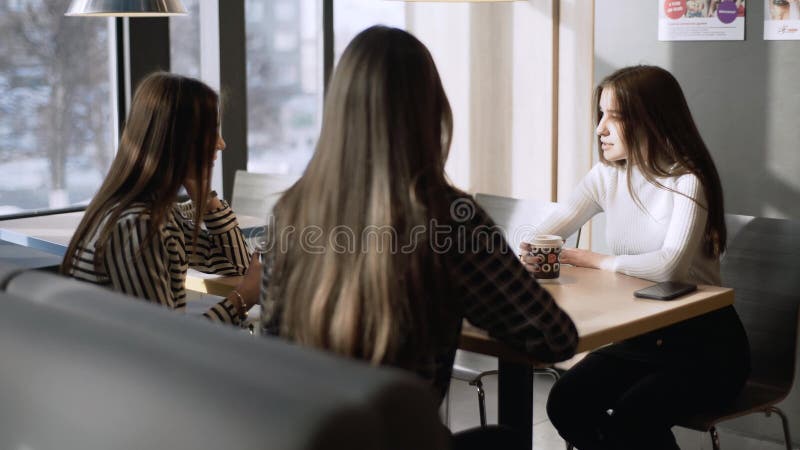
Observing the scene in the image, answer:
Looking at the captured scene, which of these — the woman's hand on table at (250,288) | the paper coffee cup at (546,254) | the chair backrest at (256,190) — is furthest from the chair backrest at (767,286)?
the chair backrest at (256,190)

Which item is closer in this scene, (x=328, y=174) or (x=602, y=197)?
(x=328, y=174)

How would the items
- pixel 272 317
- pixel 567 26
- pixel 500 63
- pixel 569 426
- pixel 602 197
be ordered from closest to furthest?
pixel 272 317
pixel 569 426
pixel 602 197
pixel 567 26
pixel 500 63

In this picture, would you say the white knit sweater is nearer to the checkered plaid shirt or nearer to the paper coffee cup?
the paper coffee cup

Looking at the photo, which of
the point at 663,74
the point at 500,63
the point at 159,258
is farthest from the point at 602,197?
the point at 500,63

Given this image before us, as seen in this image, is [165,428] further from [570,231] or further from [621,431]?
[570,231]

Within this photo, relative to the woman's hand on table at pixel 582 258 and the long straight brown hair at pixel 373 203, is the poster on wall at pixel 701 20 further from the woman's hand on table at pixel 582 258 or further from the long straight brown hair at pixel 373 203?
the long straight brown hair at pixel 373 203

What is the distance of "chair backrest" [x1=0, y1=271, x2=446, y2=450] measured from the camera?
878 mm

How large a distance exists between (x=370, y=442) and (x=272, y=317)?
71 centimetres

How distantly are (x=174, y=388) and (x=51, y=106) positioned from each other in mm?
2856

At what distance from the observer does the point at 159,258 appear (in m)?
1.85

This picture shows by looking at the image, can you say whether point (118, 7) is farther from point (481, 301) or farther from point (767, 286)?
point (767, 286)

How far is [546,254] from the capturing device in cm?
221

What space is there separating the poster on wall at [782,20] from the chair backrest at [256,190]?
1.63 meters

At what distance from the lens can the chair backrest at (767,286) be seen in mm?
2416
